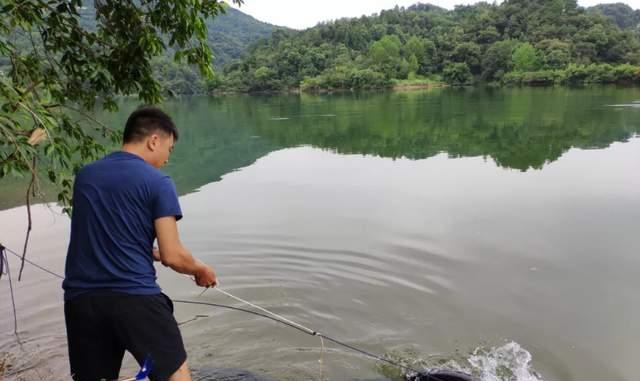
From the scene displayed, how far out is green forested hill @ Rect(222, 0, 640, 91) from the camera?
238ft

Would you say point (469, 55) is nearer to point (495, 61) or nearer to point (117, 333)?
point (495, 61)

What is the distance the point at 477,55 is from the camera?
84.9 metres

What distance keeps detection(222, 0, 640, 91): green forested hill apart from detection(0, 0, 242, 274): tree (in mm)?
69578

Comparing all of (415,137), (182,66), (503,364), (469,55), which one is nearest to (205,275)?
(182,66)

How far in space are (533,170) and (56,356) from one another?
12.9 meters

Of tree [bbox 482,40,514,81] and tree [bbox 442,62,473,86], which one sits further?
tree [bbox 442,62,473,86]

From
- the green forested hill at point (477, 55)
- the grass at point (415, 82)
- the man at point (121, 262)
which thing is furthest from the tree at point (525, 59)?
the man at point (121, 262)

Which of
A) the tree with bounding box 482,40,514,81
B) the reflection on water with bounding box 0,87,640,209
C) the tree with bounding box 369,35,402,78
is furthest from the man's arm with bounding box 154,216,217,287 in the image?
the tree with bounding box 369,35,402,78

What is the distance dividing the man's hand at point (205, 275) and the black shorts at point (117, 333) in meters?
0.22

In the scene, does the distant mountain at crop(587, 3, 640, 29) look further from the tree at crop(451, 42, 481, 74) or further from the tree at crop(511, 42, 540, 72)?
the tree at crop(511, 42, 540, 72)

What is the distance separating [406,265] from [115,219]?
578 cm

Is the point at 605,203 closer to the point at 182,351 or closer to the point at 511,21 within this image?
the point at 182,351

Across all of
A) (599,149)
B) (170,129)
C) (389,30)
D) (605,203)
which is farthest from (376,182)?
(389,30)

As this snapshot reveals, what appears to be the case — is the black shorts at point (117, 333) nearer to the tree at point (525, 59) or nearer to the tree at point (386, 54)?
the tree at point (525, 59)
